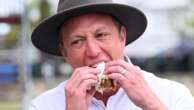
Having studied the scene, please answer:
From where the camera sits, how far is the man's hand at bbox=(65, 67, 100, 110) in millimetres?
3369

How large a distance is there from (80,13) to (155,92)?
1.86 ft

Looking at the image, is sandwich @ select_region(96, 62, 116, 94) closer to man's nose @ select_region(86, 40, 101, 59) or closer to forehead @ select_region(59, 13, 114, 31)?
man's nose @ select_region(86, 40, 101, 59)

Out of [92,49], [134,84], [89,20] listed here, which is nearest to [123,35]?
[89,20]

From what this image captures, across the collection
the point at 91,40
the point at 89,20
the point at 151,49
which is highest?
the point at 151,49

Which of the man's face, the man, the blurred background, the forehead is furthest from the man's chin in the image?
the blurred background

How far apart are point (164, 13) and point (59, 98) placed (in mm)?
35212

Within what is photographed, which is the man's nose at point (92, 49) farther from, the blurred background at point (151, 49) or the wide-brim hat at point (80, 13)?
the blurred background at point (151, 49)

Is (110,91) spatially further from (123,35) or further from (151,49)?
(151,49)

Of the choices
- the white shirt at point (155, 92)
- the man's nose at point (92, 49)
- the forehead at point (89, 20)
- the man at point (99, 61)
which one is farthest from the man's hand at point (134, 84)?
the forehead at point (89, 20)

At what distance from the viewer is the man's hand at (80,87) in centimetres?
337

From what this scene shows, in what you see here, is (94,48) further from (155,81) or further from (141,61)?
(141,61)

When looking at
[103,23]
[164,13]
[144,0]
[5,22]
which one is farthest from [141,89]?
[164,13]

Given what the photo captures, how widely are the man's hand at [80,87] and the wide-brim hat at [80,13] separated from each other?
1.24 feet

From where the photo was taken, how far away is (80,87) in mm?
3375
